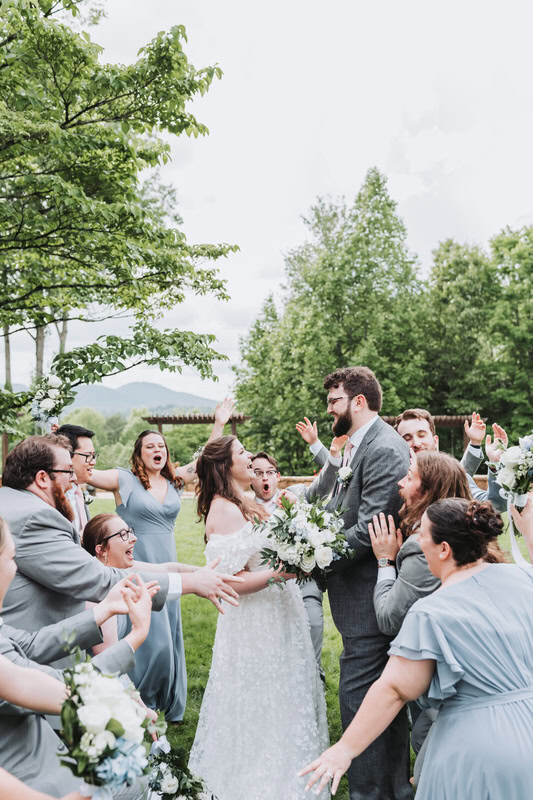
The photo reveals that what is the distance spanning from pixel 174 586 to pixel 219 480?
1128 millimetres

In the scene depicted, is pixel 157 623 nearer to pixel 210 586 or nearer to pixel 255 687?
pixel 255 687

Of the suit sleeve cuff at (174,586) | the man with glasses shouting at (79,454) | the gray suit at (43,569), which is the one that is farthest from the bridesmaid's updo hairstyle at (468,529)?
the man with glasses shouting at (79,454)

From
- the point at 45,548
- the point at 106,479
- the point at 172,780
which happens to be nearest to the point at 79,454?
the point at 106,479

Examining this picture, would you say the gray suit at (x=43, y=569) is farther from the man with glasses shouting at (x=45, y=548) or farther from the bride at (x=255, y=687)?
the bride at (x=255, y=687)

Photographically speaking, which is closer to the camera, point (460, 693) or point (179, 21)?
point (460, 693)

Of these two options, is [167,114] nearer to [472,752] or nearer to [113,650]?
[113,650]

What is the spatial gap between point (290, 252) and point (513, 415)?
14667 millimetres

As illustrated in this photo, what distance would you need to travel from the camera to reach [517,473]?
10.8 ft

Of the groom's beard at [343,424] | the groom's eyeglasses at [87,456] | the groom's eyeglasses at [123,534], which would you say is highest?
the groom's beard at [343,424]

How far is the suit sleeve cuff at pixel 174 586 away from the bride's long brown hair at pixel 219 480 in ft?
3.09

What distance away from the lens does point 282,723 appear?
3.95 m

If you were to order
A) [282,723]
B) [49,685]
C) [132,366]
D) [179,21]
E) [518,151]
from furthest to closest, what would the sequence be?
[518,151]
[132,366]
[179,21]
[282,723]
[49,685]

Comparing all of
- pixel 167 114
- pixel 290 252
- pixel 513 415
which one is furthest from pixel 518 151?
pixel 167 114

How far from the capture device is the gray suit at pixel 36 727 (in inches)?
86.4
